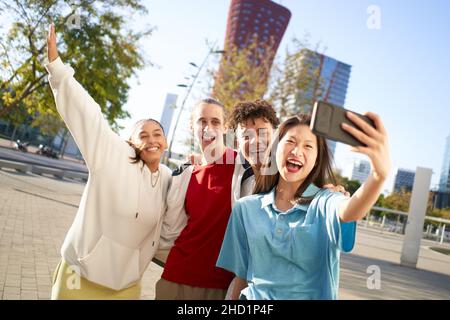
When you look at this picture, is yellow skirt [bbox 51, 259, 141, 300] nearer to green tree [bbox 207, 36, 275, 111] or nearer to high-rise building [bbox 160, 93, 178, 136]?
high-rise building [bbox 160, 93, 178, 136]

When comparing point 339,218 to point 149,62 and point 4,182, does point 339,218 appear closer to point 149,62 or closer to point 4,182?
point 149,62

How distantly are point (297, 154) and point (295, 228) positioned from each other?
33 cm

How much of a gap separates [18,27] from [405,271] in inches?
542

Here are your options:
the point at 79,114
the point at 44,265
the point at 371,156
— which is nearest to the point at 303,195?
the point at 371,156

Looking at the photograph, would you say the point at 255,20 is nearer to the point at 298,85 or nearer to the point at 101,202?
the point at 298,85

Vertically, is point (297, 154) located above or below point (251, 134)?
below

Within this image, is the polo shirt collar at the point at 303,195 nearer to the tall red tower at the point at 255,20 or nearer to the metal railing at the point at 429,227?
the metal railing at the point at 429,227

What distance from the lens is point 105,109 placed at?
12266mm

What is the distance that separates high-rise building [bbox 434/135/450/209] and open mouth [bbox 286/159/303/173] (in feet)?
176

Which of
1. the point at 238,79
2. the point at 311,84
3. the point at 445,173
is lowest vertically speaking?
the point at 311,84

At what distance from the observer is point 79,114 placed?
1.93 metres

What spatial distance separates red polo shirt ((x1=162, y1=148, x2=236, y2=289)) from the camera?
7.24 ft
